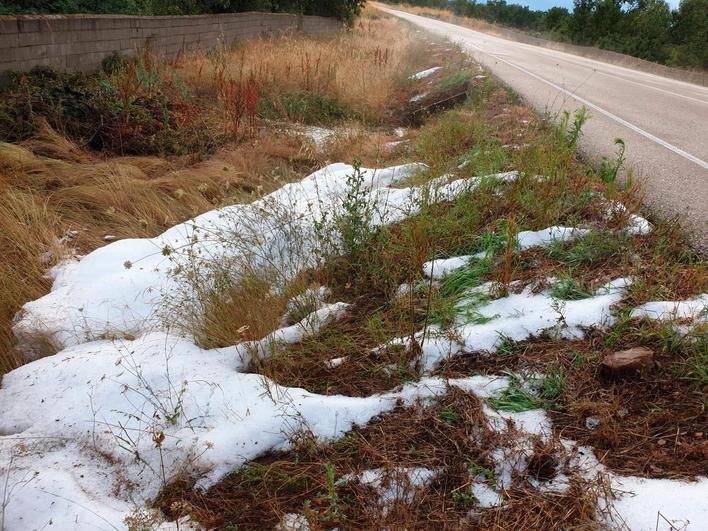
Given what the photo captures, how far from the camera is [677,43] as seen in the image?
26.6 m

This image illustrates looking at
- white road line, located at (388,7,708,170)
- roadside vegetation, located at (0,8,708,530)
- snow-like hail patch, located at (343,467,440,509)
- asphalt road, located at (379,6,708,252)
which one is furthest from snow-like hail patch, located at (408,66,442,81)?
snow-like hail patch, located at (343,467,440,509)

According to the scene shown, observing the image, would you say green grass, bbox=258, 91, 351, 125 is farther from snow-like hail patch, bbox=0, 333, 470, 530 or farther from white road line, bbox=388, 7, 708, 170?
snow-like hail patch, bbox=0, 333, 470, 530

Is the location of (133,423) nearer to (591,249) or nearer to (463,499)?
(463,499)

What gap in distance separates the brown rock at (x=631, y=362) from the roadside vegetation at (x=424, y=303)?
4cm

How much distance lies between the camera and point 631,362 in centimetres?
226

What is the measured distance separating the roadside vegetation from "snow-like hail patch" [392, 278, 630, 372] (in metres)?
0.01

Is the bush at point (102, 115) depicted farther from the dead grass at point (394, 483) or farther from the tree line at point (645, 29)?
the tree line at point (645, 29)

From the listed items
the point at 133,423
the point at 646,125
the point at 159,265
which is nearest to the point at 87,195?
the point at 159,265

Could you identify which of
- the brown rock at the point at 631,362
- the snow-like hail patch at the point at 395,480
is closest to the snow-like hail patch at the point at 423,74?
the brown rock at the point at 631,362

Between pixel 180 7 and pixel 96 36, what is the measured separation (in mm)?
5044

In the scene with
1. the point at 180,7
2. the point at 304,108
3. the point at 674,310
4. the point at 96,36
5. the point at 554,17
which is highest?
the point at 554,17

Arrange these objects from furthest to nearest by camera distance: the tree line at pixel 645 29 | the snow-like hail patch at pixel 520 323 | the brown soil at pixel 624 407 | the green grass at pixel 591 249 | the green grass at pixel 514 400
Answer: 1. the tree line at pixel 645 29
2. the green grass at pixel 591 249
3. the snow-like hail patch at pixel 520 323
4. the green grass at pixel 514 400
5. the brown soil at pixel 624 407

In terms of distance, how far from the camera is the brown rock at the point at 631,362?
7.40 feet

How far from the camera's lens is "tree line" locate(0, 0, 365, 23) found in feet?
24.6
